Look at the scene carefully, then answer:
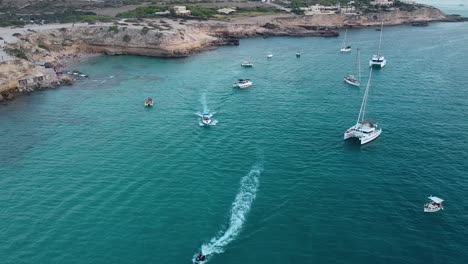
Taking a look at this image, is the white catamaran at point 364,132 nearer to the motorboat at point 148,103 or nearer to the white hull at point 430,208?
the white hull at point 430,208

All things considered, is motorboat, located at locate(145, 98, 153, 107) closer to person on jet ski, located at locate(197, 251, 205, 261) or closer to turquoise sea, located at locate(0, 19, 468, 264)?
turquoise sea, located at locate(0, 19, 468, 264)

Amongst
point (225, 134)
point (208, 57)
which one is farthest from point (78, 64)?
point (225, 134)

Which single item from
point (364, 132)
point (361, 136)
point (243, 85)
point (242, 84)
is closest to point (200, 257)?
point (361, 136)

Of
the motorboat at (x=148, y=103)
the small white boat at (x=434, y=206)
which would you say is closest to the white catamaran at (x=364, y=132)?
the small white boat at (x=434, y=206)

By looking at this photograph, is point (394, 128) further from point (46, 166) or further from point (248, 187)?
point (46, 166)

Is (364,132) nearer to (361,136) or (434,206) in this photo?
(361,136)

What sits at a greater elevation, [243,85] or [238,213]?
[243,85]
